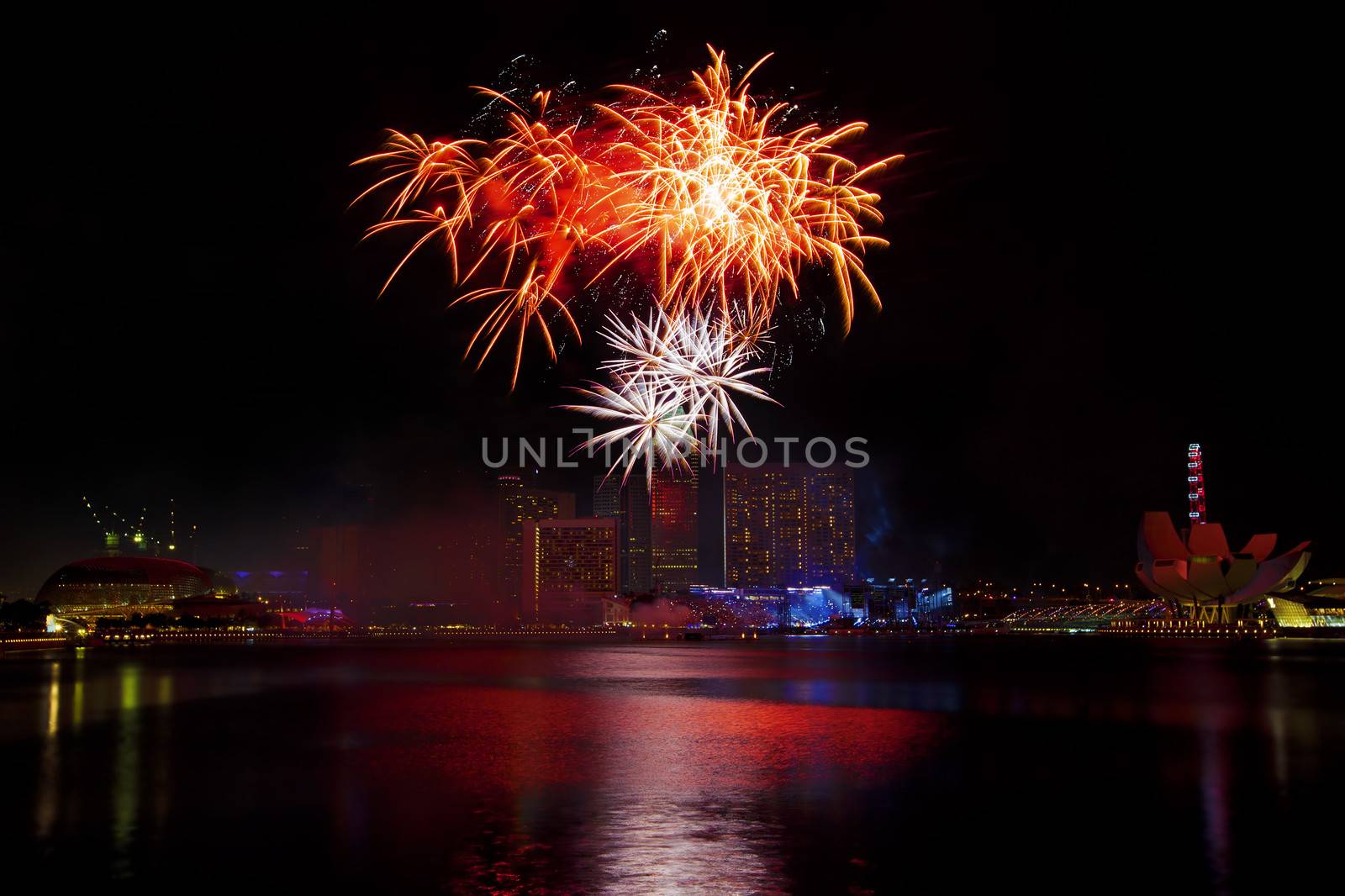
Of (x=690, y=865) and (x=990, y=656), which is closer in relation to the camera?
(x=690, y=865)

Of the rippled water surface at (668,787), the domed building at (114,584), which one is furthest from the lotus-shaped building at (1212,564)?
the domed building at (114,584)

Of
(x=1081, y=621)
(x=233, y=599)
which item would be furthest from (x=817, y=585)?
(x=233, y=599)

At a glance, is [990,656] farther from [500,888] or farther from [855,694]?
[500,888]

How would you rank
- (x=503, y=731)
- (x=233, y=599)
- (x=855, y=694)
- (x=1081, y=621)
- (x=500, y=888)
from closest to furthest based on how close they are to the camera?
(x=500, y=888), (x=503, y=731), (x=855, y=694), (x=1081, y=621), (x=233, y=599)

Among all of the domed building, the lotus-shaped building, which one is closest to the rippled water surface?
the lotus-shaped building

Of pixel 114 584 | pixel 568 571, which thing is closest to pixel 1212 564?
pixel 568 571

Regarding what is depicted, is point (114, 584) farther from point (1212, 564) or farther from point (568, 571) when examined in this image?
point (1212, 564)

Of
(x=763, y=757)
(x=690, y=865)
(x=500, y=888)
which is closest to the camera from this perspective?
(x=500, y=888)

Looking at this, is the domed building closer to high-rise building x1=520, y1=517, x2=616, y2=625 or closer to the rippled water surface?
high-rise building x1=520, y1=517, x2=616, y2=625
